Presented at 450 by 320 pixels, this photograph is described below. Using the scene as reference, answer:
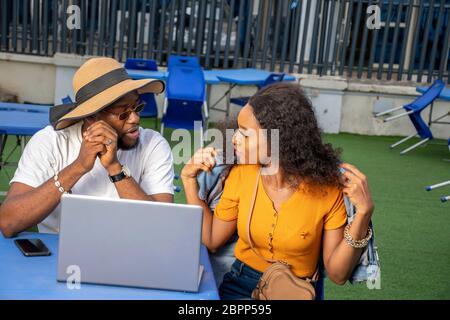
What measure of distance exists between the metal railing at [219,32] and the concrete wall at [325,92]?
23cm

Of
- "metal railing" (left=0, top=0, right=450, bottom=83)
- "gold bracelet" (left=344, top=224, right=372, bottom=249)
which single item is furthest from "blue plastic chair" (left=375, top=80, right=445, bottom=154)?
"gold bracelet" (left=344, top=224, right=372, bottom=249)

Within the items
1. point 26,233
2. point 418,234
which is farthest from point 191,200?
point 418,234

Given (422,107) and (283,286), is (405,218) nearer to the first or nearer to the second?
(422,107)

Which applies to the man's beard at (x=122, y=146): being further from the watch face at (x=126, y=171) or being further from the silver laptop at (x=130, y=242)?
the silver laptop at (x=130, y=242)

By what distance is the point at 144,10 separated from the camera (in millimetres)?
10984

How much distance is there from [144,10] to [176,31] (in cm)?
53

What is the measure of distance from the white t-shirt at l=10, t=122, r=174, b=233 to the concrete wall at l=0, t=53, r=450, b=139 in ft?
25.7

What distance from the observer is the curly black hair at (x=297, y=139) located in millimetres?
2604

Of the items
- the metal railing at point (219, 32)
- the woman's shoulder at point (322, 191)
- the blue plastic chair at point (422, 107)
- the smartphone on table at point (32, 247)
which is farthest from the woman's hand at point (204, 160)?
the metal railing at point (219, 32)

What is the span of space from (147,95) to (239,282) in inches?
257

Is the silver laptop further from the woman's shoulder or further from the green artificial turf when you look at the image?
the green artificial turf

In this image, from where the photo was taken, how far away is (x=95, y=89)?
9.32 feet

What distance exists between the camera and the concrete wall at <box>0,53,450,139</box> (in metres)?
10.8

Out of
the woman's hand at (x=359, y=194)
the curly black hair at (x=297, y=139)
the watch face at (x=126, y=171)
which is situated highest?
the curly black hair at (x=297, y=139)
